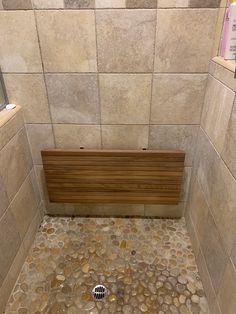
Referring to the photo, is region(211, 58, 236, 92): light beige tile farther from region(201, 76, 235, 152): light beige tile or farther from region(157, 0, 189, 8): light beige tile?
region(157, 0, 189, 8): light beige tile

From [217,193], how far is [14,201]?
1.01 m

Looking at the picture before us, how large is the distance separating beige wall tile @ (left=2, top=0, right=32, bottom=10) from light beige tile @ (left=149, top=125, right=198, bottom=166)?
2.74ft

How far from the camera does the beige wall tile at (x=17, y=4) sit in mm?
1090

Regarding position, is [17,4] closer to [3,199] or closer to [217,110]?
[3,199]

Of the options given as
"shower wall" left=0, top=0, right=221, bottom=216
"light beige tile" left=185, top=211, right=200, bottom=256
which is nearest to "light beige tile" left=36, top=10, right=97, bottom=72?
"shower wall" left=0, top=0, right=221, bottom=216

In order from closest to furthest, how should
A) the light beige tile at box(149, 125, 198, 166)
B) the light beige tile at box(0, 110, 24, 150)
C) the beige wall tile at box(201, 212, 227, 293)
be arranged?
the beige wall tile at box(201, 212, 227, 293) < the light beige tile at box(0, 110, 24, 150) < the light beige tile at box(149, 125, 198, 166)

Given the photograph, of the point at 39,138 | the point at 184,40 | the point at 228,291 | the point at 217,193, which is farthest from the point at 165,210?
the point at 184,40

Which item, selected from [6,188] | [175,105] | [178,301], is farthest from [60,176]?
[178,301]

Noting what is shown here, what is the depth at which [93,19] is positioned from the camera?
1.12m

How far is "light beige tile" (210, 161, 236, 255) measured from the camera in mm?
935

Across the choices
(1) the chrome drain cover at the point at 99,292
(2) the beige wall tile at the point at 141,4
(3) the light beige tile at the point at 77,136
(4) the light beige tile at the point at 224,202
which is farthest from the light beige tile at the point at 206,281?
(2) the beige wall tile at the point at 141,4

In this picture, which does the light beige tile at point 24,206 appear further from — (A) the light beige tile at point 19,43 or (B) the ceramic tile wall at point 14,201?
(A) the light beige tile at point 19,43

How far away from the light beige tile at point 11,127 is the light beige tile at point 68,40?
0.30 metres

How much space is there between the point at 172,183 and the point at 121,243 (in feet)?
1.60
